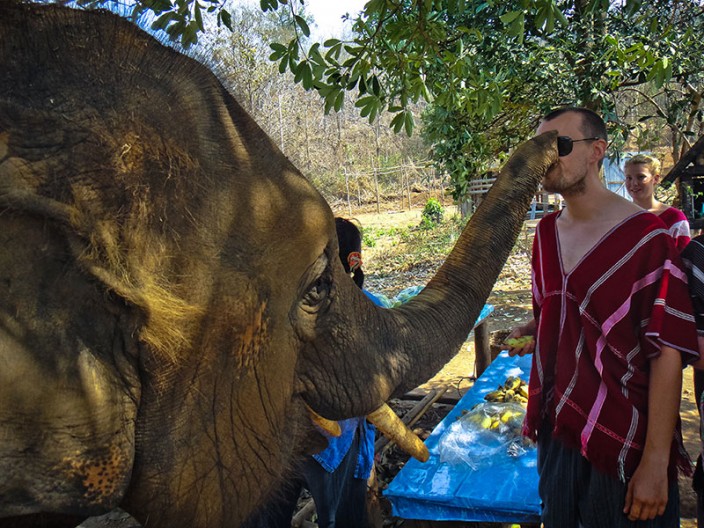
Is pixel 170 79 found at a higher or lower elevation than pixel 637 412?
higher

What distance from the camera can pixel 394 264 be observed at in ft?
47.3

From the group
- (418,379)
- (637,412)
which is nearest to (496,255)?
(418,379)

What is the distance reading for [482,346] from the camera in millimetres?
5844

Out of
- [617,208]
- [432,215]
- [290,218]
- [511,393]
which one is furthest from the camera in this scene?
[432,215]

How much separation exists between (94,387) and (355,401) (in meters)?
0.78

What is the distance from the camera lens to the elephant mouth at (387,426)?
1789 millimetres

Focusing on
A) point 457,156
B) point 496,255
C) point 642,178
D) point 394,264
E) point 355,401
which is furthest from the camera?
point 394,264

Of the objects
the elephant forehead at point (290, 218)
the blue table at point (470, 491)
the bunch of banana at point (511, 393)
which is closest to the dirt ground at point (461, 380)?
the blue table at point (470, 491)

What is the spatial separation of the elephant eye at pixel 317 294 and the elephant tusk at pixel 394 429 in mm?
423

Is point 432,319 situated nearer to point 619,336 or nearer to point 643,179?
point 619,336

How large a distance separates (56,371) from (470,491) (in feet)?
8.16

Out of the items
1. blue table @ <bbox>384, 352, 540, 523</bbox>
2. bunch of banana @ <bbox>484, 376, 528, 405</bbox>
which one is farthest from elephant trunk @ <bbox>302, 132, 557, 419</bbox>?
bunch of banana @ <bbox>484, 376, 528, 405</bbox>

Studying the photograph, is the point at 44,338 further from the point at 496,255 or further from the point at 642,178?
the point at 642,178

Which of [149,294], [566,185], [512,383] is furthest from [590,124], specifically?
[512,383]
